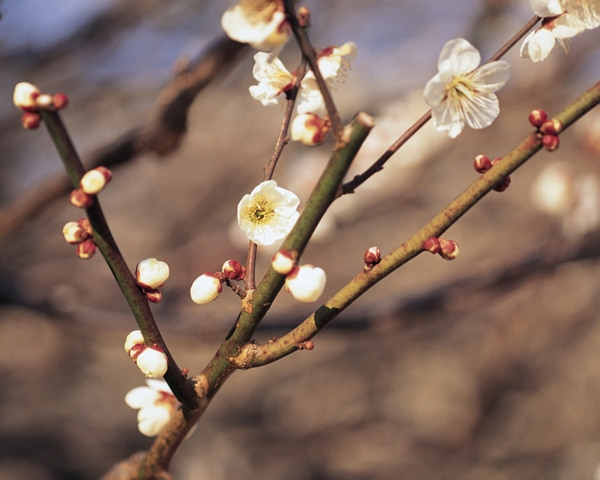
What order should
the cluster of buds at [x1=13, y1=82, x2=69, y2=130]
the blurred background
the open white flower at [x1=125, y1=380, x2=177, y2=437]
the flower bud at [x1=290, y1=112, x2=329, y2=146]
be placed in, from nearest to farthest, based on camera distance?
the cluster of buds at [x1=13, y1=82, x2=69, y2=130]
the flower bud at [x1=290, y1=112, x2=329, y2=146]
the open white flower at [x1=125, y1=380, x2=177, y2=437]
the blurred background

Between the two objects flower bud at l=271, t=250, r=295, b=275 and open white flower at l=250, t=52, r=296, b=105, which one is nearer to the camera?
flower bud at l=271, t=250, r=295, b=275

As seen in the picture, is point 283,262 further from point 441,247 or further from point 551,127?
point 551,127

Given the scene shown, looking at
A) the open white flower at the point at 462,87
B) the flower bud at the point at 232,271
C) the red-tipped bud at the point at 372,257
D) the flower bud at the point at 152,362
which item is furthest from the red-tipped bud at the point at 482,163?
the flower bud at the point at 152,362

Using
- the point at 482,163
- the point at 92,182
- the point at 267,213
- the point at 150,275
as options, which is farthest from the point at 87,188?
the point at 482,163

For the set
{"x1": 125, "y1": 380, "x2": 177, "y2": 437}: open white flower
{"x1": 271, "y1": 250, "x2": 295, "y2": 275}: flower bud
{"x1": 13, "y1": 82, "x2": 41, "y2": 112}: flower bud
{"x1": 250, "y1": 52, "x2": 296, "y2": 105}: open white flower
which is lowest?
{"x1": 125, "y1": 380, "x2": 177, "y2": 437}: open white flower

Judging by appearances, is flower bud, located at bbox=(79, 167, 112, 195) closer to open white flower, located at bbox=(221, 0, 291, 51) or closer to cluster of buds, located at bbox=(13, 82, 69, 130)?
cluster of buds, located at bbox=(13, 82, 69, 130)

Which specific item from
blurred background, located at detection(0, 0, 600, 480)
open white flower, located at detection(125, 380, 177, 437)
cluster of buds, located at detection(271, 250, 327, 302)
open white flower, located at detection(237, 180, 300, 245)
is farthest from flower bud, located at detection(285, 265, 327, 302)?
blurred background, located at detection(0, 0, 600, 480)

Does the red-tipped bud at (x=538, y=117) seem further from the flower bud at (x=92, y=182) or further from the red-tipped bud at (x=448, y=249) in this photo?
the flower bud at (x=92, y=182)
